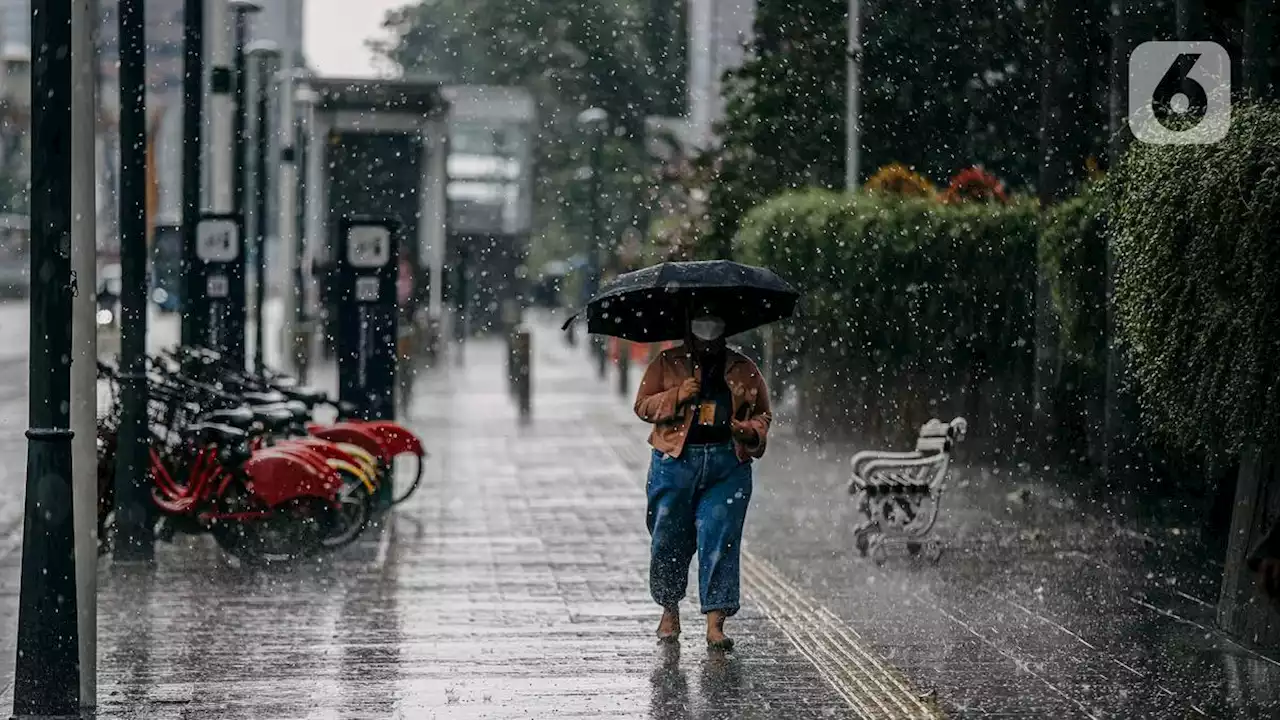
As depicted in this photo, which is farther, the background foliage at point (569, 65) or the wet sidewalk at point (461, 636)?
the background foliage at point (569, 65)

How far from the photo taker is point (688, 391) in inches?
386

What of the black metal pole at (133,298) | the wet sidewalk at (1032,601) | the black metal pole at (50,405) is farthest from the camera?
the black metal pole at (133,298)

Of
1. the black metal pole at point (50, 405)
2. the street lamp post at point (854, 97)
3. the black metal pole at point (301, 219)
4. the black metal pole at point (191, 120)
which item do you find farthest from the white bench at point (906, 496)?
the black metal pole at point (301, 219)

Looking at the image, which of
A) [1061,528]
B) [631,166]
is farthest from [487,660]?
[631,166]

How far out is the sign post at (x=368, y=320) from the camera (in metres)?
18.2

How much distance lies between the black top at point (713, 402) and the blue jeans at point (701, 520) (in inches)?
2.8

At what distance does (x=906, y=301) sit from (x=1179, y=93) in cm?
702

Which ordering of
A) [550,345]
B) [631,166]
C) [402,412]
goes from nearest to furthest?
[402,412]
[631,166]
[550,345]

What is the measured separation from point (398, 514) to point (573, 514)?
1.28 meters

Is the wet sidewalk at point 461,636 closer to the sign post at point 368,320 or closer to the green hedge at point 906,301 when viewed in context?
the sign post at point 368,320

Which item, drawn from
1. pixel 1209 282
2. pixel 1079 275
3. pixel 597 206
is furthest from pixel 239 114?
pixel 1209 282

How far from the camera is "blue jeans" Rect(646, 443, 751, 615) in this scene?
9.87 meters

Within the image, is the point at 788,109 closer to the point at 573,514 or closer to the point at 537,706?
the point at 573,514

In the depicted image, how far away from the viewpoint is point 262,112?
28031 mm
